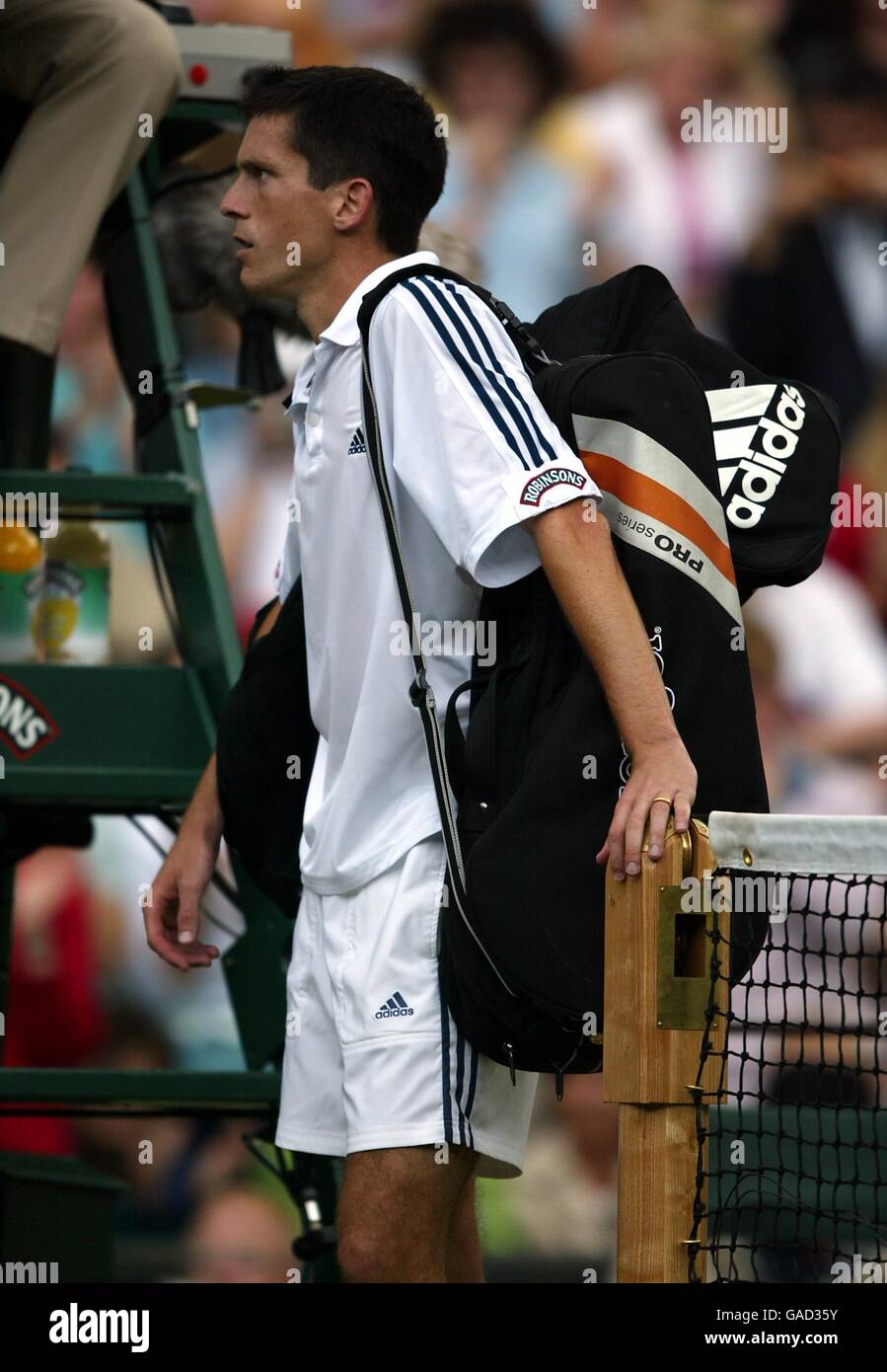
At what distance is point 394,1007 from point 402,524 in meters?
0.58

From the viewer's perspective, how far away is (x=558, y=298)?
18.1ft

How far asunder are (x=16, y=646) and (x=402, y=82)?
3.57 feet

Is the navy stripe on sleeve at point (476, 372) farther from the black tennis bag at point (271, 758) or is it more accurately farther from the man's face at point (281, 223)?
the black tennis bag at point (271, 758)

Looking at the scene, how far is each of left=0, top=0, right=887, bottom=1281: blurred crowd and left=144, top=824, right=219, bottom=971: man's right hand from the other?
2171 millimetres

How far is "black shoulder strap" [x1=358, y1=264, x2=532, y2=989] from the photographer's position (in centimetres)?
218

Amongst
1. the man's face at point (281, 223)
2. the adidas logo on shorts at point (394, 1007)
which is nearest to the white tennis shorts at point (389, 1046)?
the adidas logo on shorts at point (394, 1007)

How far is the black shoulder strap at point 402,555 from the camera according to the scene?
7.16ft

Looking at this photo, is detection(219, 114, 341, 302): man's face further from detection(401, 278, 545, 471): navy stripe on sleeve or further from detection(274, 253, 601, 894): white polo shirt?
detection(401, 278, 545, 471): navy stripe on sleeve

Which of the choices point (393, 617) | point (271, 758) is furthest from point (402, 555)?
point (271, 758)

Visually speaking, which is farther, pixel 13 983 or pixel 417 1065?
pixel 13 983

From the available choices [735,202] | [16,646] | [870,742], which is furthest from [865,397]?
[16,646]

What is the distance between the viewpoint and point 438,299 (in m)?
2.30

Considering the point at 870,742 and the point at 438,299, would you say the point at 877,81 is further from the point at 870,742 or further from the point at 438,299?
the point at 438,299

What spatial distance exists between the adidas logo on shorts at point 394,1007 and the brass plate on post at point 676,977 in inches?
13.4
